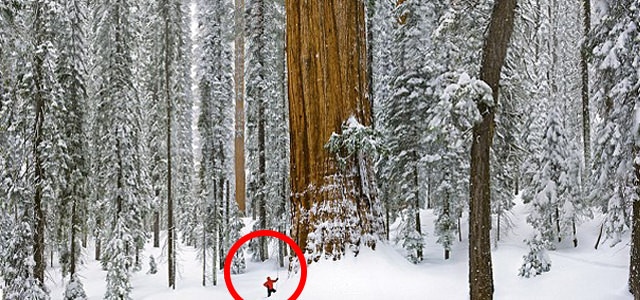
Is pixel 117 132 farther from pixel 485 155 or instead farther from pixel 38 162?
pixel 485 155

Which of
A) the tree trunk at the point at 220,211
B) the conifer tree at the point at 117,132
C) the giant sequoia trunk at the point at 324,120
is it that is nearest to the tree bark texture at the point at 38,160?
the conifer tree at the point at 117,132

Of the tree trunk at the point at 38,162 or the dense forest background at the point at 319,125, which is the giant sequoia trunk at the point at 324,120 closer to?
the dense forest background at the point at 319,125

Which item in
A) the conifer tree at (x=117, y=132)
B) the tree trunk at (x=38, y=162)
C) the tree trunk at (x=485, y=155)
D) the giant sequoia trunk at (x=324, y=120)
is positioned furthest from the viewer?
the conifer tree at (x=117, y=132)

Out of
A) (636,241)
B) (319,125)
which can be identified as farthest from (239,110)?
(319,125)

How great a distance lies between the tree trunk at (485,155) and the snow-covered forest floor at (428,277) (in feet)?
1.54

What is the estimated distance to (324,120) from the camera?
599 cm

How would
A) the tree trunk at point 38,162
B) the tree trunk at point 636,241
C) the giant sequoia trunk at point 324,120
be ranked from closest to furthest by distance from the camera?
1. the giant sequoia trunk at point 324,120
2. the tree trunk at point 636,241
3. the tree trunk at point 38,162

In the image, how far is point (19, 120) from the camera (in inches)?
593

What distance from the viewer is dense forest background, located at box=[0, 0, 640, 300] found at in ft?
20.0

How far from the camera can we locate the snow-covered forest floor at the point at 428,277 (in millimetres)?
5707

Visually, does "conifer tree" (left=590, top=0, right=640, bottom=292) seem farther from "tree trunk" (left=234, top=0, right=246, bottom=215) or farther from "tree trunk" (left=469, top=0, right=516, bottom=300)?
"tree trunk" (left=234, top=0, right=246, bottom=215)

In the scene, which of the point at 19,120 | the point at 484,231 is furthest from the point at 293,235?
the point at 19,120

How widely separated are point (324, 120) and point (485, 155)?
2645 millimetres

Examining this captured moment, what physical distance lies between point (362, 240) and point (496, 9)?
3.64 m
